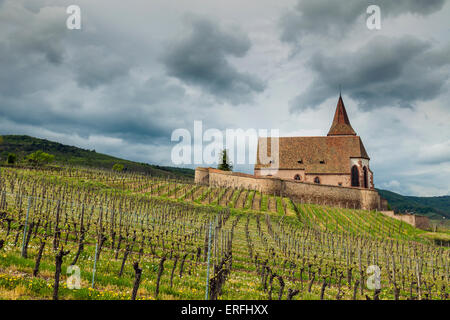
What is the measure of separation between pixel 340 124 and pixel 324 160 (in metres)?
13.2

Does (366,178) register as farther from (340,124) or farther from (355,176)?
(340,124)

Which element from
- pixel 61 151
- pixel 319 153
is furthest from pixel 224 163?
pixel 61 151

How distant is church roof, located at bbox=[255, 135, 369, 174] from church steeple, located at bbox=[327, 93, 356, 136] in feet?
12.5

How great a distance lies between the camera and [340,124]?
230 feet

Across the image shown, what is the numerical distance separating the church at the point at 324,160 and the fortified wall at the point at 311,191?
3.47 meters

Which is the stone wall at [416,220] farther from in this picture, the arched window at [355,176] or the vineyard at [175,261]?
the arched window at [355,176]

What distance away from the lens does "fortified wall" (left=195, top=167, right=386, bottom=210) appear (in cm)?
5288

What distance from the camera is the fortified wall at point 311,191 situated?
52875 mm
